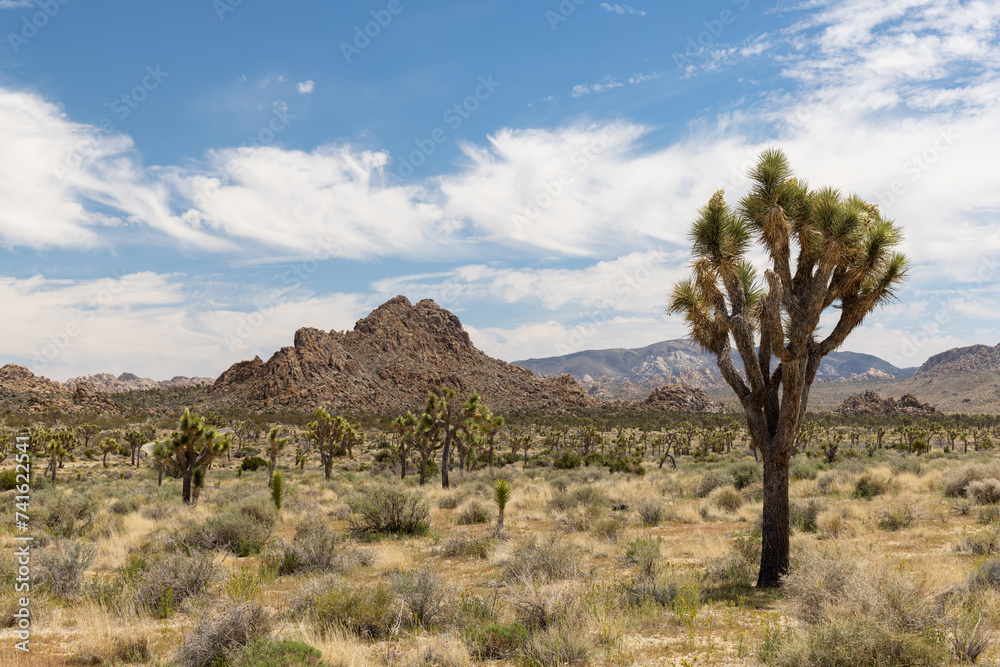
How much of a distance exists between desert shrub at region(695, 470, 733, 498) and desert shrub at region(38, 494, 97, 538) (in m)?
20.6

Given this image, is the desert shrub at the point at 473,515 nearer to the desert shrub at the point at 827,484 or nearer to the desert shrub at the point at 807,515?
the desert shrub at the point at 807,515

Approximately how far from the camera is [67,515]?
49.6ft

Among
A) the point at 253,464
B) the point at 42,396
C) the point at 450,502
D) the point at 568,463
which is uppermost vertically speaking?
the point at 42,396

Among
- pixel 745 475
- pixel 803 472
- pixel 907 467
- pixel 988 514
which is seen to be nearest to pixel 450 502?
pixel 745 475

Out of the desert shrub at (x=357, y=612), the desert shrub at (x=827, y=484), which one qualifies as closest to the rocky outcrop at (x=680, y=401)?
the desert shrub at (x=827, y=484)

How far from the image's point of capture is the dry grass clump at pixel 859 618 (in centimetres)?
501

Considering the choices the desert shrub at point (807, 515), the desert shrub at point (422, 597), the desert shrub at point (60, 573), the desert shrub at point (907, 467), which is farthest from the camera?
the desert shrub at point (907, 467)

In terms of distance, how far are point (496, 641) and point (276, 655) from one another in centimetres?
254

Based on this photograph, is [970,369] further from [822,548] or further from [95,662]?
[95,662]

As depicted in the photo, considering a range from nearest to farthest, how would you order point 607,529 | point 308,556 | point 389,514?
point 308,556 < point 607,529 < point 389,514

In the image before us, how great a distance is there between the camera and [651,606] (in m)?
7.80

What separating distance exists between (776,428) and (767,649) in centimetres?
484

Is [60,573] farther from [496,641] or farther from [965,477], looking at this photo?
[965,477]

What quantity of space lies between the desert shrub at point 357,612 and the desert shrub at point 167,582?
8.39ft
